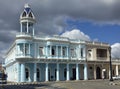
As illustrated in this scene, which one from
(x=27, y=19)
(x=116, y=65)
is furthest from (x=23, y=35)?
(x=116, y=65)

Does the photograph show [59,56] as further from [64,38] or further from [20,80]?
[20,80]

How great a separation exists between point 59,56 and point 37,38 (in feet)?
21.9

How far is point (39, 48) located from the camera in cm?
6278

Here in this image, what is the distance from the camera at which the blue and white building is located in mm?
59938

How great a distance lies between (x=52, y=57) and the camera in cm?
6331

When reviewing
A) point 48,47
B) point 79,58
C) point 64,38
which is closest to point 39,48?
point 48,47

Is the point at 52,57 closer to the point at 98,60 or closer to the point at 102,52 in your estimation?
the point at 98,60

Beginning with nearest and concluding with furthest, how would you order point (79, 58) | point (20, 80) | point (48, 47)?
point (20, 80) < point (48, 47) < point (79, 58)

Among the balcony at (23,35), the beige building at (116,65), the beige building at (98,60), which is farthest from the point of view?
the beige building at (116,65)

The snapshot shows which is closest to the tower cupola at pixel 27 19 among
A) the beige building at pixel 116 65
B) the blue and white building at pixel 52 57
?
the blue and white building at pixel 52 57

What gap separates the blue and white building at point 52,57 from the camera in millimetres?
59938

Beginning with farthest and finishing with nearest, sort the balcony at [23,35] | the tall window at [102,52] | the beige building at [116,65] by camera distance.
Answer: the beige building at [116,65] < the tall window at [102,52] < the balcony at [23,35]

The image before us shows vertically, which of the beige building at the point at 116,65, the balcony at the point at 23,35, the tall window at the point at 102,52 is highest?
the balcony at the point at 23,35

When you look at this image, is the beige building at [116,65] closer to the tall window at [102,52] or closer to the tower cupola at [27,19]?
the tall window at [102,52]
